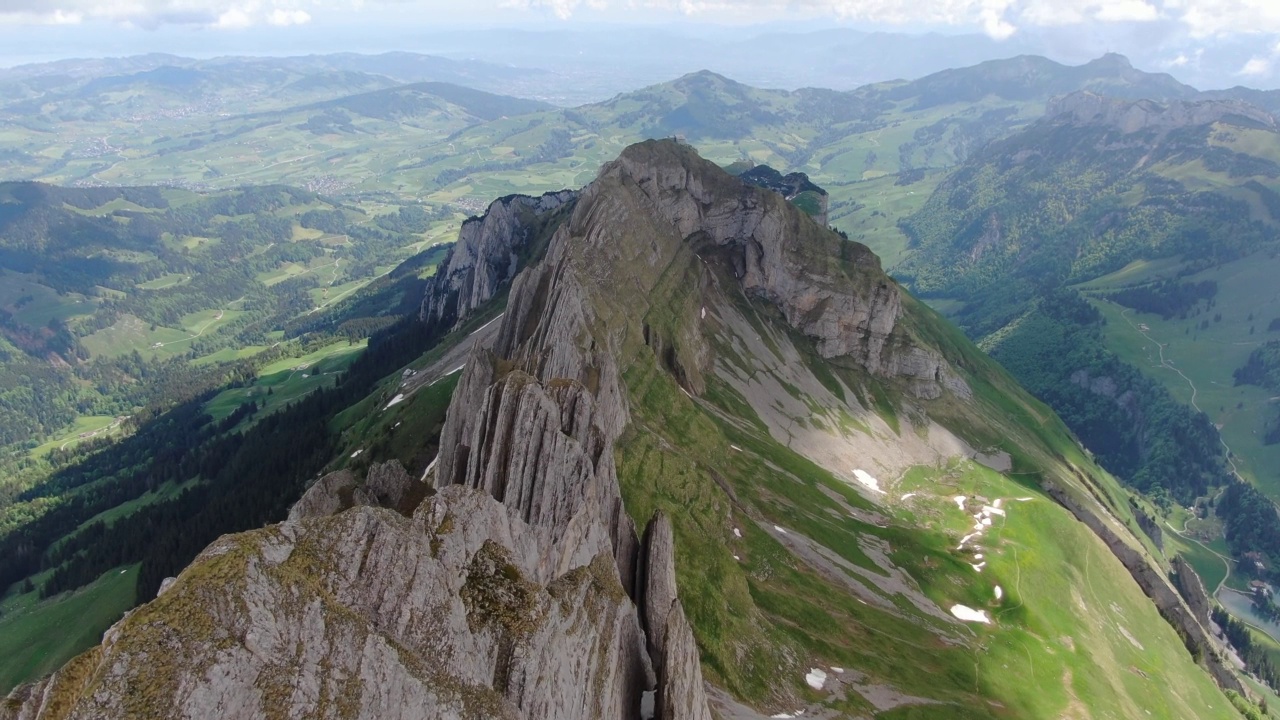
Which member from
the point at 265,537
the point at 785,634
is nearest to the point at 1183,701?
the point at 785,634

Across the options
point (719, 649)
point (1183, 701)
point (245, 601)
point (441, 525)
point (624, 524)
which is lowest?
point (1183, 701)

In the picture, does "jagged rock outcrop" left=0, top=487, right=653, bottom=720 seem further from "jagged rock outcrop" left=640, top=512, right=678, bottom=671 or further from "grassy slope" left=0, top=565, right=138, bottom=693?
"grassy slope" left=0, top=565, right=138, bottom=693

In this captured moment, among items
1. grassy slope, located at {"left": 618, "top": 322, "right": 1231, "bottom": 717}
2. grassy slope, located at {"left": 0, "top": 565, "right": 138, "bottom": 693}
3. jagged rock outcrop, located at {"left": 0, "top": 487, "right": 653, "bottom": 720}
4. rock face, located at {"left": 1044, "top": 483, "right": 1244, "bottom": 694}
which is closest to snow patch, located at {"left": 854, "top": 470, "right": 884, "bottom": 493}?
grassy slope, located at {"left": 618, "top": 322, "right": 1231, "bottom": 717}

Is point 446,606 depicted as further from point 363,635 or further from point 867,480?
point 867,480

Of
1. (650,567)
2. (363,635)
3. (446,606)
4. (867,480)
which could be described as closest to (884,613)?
(867,480)

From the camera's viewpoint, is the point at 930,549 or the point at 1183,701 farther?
the point at 930,549

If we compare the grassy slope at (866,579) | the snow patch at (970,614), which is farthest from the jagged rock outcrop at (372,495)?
the snow patch at (970,614)

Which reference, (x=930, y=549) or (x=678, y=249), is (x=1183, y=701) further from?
(x=678, y=249)

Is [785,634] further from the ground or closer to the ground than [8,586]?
further from the ground
